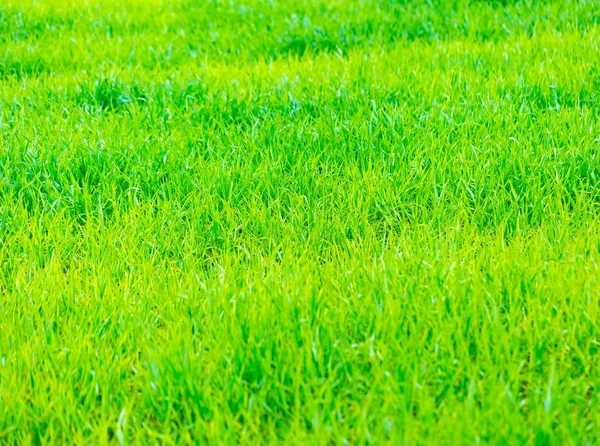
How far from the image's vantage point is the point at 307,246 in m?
3.04

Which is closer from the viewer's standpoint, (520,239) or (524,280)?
(524,280)

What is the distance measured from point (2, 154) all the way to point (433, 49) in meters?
3.54

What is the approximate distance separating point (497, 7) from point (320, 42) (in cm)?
198

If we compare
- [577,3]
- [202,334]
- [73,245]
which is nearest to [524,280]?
[202,334]

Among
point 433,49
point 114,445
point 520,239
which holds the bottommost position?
point 114,445

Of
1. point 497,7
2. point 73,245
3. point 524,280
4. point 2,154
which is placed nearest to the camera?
point 524,280

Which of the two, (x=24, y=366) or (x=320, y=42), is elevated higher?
(x=320, y=42)

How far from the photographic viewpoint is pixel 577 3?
21.7ft

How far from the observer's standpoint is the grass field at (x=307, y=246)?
84.0 inches

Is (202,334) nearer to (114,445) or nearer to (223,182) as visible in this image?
(114,445)

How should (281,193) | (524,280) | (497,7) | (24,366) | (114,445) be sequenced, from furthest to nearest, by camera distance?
(497,7) < (281,193) < (524,280) < (24,366) < (114,445)

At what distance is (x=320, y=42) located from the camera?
6.28 metres

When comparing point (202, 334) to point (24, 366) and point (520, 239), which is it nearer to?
point (24, 366)

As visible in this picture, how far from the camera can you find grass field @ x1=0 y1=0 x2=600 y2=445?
213 centimetres
